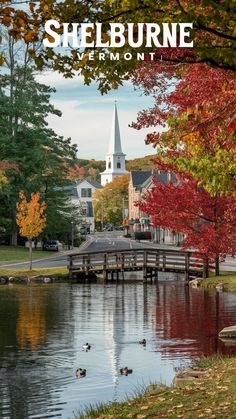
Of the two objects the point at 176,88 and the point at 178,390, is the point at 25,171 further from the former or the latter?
the point at 178,390

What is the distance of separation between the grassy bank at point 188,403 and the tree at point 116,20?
5.02 meters

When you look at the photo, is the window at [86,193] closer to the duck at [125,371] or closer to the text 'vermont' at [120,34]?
the duck at [125,371]

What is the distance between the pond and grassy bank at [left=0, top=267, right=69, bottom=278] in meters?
6.79

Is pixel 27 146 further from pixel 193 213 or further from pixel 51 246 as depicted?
pixel 193 213

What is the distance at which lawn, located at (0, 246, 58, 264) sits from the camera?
63.8 m

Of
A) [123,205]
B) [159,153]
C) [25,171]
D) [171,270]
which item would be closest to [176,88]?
[159,153]

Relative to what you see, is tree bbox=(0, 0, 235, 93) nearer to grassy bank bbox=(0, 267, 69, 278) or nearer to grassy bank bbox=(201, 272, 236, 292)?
grassy bank bbox=(201, 272, 236, 292)

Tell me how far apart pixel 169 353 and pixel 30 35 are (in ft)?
49.6

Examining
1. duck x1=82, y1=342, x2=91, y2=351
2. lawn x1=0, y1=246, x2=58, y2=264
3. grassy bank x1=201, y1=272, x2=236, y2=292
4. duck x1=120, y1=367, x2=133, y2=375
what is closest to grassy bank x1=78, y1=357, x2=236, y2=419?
duck x1=120, y1=367, x2=133, y2=375

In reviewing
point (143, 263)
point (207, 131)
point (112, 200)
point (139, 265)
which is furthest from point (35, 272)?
point (112, 200)

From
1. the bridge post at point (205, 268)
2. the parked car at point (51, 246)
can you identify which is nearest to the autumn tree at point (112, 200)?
the parked car at point (51, 246)

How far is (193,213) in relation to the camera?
134ft

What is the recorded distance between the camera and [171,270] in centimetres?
4994

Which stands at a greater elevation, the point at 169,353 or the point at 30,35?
the point at 30,35
